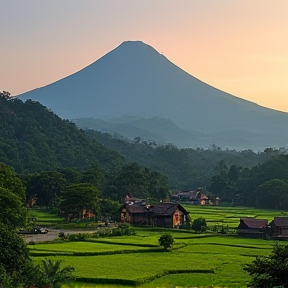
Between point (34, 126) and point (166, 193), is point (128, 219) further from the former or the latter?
point (34, 126)

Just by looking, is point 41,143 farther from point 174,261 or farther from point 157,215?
point 174,261

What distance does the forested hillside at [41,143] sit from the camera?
66.0 m

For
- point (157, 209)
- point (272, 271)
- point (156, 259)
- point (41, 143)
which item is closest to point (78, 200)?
point (157, 209)

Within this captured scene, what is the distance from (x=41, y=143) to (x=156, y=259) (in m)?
49.1

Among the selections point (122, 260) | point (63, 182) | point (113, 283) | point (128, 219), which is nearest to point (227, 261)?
point (122, 260)

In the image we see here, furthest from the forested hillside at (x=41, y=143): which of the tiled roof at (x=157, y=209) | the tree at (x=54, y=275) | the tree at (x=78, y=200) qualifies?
the tree at (x=54, y=275)

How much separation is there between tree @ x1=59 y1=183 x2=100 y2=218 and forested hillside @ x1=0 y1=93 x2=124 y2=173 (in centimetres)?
2320

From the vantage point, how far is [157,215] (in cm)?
3881

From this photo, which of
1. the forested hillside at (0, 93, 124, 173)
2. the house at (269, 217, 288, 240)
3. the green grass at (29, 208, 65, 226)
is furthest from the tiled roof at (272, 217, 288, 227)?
the forested hillside at (0, 93, 124, 173)

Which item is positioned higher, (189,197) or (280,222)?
(189,197)

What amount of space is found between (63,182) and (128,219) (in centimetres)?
986

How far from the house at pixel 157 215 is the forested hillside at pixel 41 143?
25128mm

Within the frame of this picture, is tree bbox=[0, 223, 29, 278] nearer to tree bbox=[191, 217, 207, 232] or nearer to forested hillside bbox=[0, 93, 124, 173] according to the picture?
tree bbox=[191, 217, 207, 232]

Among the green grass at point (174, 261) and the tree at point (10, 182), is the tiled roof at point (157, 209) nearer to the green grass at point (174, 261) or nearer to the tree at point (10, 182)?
the green grass at point (174, 261)
